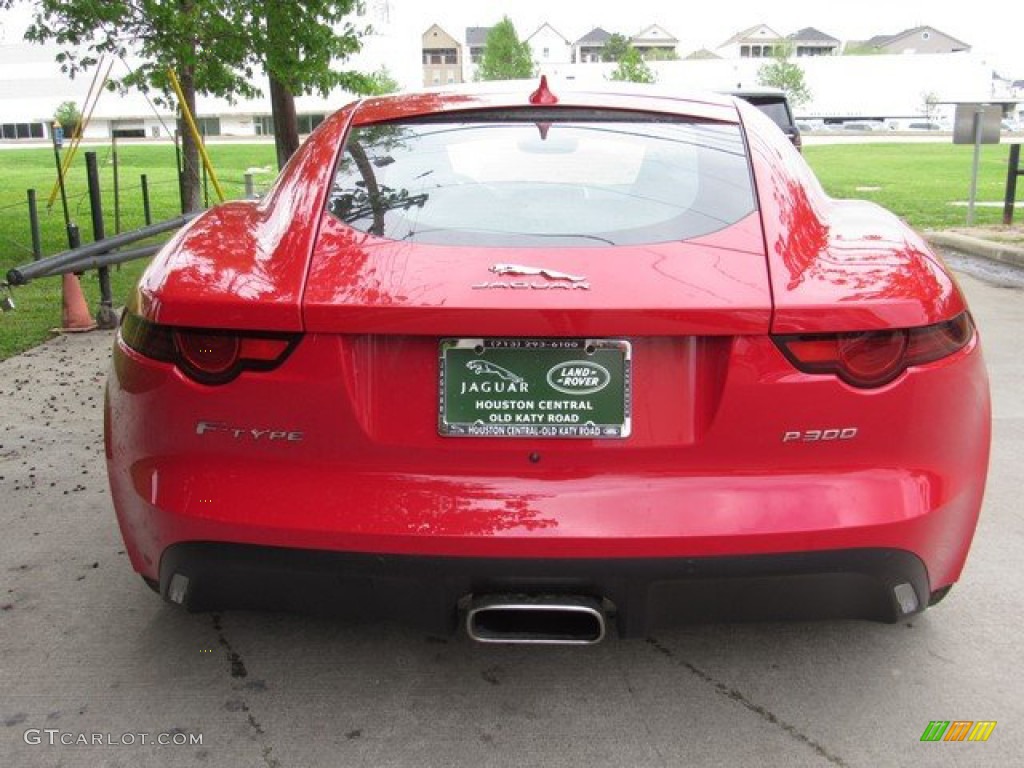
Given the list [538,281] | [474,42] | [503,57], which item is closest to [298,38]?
[538,281]

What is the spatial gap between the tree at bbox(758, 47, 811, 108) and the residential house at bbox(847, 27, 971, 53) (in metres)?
63.1

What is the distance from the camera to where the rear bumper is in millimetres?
2379

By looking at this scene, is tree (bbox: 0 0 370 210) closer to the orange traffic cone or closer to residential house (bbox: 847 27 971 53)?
the orange traffic cone

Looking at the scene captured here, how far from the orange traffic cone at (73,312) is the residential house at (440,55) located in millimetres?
144391

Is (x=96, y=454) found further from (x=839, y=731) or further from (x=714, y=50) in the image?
(x=714, y=50)

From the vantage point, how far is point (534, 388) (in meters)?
2.39

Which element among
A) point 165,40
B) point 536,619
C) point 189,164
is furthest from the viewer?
point 189,164

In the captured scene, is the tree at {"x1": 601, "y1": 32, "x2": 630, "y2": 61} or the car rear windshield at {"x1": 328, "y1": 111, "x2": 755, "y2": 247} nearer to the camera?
the car rear windshield at {"x1": 328, "y1": 111, "x2": 755, "y2": 247}

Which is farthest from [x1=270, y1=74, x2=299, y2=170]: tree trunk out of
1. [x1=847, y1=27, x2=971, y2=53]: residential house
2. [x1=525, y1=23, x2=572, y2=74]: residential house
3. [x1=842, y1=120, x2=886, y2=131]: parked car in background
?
[x1=847, y1=27, x2=971, y2=53]: residential house

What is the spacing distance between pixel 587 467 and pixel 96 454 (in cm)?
347

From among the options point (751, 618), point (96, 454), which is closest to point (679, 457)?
point (751, 618)

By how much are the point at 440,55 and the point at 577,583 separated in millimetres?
156377

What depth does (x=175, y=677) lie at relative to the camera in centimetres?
300

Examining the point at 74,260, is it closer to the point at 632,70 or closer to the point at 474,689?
the point at 474,689
